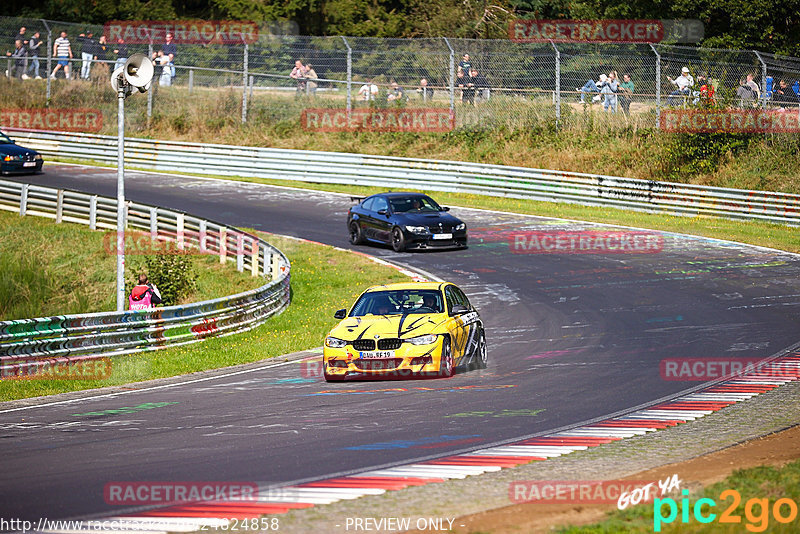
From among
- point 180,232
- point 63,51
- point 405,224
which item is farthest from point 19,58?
point 405,224

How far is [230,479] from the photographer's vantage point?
873 centimetres

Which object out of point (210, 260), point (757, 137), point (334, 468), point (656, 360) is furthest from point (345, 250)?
point (334, 468)

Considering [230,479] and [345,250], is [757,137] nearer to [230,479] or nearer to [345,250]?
[345,250]

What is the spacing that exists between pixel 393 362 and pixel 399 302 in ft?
5.28

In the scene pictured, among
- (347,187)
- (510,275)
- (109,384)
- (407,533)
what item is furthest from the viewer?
(347,187)

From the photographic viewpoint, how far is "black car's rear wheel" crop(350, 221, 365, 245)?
2755 centimetres

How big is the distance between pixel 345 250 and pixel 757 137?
15.4 metres

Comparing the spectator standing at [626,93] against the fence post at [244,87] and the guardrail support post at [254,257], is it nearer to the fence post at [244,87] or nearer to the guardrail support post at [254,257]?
the fence post at [244,87]

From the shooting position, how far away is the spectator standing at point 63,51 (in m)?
42.2

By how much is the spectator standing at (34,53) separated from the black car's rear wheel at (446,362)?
111 feet
